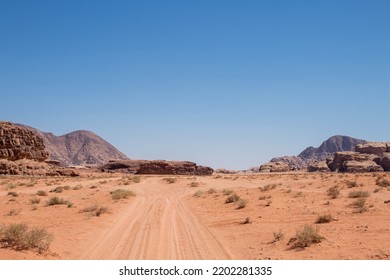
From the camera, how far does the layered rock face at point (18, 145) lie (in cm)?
6028

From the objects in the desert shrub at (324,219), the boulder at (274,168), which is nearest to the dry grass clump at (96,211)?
the desert shrub at (324,219)

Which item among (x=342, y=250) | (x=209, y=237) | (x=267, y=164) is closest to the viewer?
(x=342, y=250)

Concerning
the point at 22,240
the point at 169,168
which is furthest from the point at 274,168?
the point at 22,240

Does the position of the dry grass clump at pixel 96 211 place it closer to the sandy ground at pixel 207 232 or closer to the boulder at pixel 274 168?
the sandy ground at pixel 207 232

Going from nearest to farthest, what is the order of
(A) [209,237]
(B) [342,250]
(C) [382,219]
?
1. (B) [342,250]
2. (A) [209,237]
3. (C) [382,219]

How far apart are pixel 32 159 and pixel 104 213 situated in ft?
179

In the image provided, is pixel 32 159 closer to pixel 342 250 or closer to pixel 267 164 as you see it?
pixel 342 250

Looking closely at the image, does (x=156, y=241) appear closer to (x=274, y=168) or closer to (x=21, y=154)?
(x=21, y=154)

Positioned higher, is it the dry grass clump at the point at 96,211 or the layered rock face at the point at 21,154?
the layered rock face at the point at 21,154

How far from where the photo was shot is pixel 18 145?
6191cm

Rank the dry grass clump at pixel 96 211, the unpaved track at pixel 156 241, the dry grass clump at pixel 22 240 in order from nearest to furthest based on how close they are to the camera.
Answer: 1. the dry grass clump at pixel 22 240
2. the unpaved track at pixel 156 241
3. the dry grass clump at pixel 96 211

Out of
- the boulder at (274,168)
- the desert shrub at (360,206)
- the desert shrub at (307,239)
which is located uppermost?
the boulder at (274,168)
